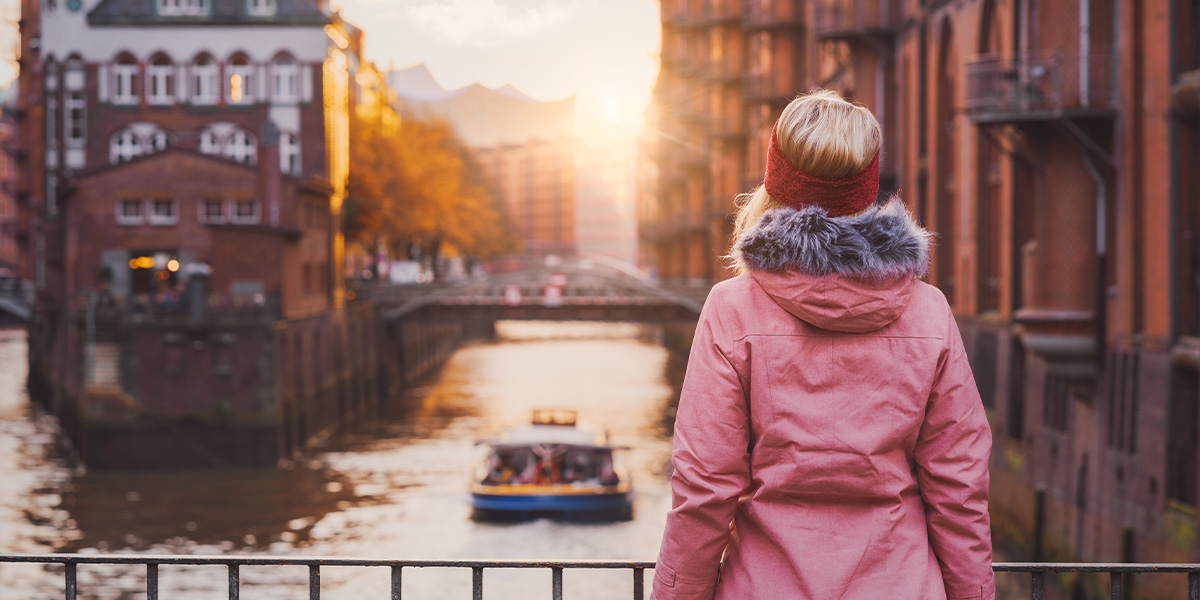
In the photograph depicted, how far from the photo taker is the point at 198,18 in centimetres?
4319

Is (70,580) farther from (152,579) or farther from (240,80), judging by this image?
(240,80)

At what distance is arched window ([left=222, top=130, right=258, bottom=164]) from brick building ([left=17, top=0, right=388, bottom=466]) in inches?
2.5

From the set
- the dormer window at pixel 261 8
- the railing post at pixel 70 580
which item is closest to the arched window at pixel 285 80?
the dormer window at pixel 261 8

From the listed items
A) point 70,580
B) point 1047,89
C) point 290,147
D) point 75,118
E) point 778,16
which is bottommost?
point 70,580

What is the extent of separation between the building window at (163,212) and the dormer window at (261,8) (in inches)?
322

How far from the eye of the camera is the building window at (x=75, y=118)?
43.6 m

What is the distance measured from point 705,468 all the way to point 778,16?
140 feet

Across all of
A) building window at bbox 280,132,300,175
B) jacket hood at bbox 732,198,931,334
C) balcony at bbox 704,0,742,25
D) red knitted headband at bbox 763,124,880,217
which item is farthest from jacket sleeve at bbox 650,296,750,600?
balcony at bbox 704,0,742,25

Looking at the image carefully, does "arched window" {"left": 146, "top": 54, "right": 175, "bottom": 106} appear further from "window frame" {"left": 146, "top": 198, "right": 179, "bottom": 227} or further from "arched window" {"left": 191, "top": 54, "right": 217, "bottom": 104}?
"window frame" {"left": 146, "top": 198, "right": 179, "bottom": 227}

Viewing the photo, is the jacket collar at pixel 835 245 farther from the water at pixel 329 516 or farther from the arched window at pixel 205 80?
the arched window at pixel 205 80

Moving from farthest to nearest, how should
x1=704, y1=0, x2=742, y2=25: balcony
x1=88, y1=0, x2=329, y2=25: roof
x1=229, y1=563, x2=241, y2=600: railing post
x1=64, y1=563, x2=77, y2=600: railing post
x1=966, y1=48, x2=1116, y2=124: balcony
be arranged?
x1=704, y1=0, x2=742, y2=25: balcony, x1=88, y1=0, x2=329, y2=25: roof, x1=966, y1=48, x2=1116, y2=124: balcony, x1=64, y1=563, x2=77, y2=600: railing post, x1=229, y1=563, x2=241, y2=600: railing post

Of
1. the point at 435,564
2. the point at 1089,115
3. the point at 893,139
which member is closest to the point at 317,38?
the point at 893,139

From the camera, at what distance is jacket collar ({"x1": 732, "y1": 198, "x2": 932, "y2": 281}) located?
262 centimetres

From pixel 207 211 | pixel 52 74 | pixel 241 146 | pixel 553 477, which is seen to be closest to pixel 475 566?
pixel 553 477
